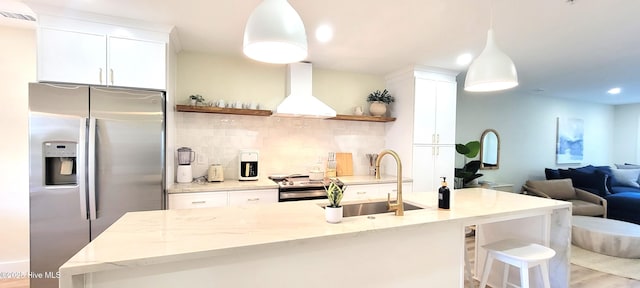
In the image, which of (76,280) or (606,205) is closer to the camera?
(76,280)

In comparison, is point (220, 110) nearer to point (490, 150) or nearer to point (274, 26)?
point (274, 26)

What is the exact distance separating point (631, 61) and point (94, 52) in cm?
581

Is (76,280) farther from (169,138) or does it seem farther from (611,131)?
(611,131)

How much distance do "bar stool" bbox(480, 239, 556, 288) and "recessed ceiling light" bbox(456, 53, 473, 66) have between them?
6.87 ft

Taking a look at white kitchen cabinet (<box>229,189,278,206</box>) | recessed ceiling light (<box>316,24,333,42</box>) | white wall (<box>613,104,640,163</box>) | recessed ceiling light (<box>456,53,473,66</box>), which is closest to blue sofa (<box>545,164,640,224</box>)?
white wall (<box>613,104,640,163</box>)

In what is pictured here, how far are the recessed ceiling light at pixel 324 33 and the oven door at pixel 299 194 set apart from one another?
1.61 m

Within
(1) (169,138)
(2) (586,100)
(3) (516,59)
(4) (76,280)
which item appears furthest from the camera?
(2) (586,100)

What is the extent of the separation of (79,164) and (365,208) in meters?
2.31

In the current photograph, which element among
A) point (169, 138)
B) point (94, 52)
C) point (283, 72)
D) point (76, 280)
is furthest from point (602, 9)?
point (94, 52)

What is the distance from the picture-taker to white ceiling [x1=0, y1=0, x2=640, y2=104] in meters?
2.09

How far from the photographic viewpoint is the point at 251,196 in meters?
2.89

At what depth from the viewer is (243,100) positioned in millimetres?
3467

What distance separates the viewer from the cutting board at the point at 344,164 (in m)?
3.88

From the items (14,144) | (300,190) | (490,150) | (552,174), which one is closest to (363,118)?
(300,190)
